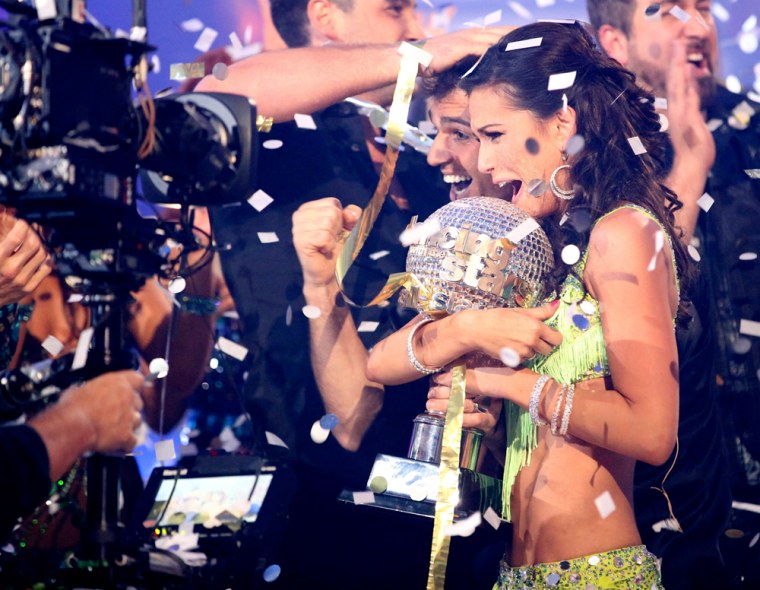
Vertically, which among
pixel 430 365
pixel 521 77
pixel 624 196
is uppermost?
pixel 521 77

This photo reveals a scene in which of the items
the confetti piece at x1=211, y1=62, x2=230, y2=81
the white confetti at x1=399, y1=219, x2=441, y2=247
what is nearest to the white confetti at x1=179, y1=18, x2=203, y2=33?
the confetti piece at x1=211, y1=62, x2=230, y2=81

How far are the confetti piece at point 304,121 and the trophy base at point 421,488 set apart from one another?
937 millimetres

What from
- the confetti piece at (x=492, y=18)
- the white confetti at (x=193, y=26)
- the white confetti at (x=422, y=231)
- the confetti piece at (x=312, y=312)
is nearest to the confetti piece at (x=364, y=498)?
the confetti piece at (x=312, y=312)

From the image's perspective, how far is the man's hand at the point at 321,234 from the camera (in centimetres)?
243

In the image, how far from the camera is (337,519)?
8.25 feet

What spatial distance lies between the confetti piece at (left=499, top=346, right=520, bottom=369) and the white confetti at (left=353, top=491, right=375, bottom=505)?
53cm

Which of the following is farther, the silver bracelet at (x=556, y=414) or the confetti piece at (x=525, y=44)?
the confetti piece at (x=525, y=44)

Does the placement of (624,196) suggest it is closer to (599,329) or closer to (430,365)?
(599,329)

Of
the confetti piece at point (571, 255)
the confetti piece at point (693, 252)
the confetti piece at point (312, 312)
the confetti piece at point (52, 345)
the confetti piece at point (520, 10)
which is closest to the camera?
the confetti piece at point (571, 255)

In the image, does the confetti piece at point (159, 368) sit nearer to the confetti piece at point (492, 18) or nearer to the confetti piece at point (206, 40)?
the confetti piece at point (206, 40)

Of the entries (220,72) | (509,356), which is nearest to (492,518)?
(509,356)

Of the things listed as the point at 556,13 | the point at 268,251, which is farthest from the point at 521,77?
the point at 268,251

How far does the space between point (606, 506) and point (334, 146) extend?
48.2 inches

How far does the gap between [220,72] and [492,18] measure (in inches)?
29.5
